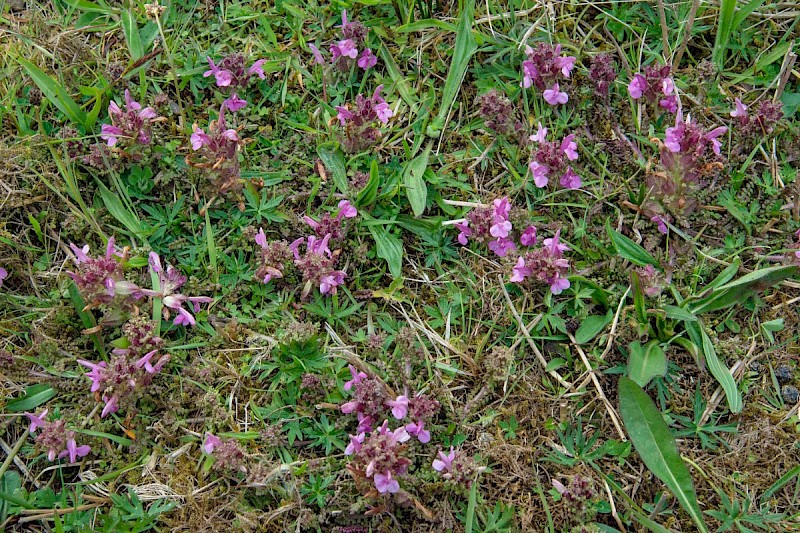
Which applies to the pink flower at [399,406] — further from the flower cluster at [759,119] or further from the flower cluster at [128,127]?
the flower cluster at [759,119]

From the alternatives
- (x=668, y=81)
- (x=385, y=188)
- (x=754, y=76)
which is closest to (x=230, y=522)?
(x=385, y=188)

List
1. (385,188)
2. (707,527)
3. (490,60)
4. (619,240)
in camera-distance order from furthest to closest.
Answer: (490,60) → (385,188) → (619,240) → (707,527)

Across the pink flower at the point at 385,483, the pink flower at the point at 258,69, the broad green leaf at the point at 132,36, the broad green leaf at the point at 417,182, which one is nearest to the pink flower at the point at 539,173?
the broad green leaf at the point at 417,182

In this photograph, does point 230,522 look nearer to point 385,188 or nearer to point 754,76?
point 385,188

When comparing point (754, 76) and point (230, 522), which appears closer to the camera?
point (230, 522)

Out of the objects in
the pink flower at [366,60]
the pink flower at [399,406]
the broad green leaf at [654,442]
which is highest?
the pink flower at [366,60]

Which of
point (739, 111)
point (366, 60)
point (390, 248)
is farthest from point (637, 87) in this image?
point (390, 248)

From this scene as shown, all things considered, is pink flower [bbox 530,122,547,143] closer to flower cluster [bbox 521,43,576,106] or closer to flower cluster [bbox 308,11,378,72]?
flower cluster [bbox 521,43,576,106]
